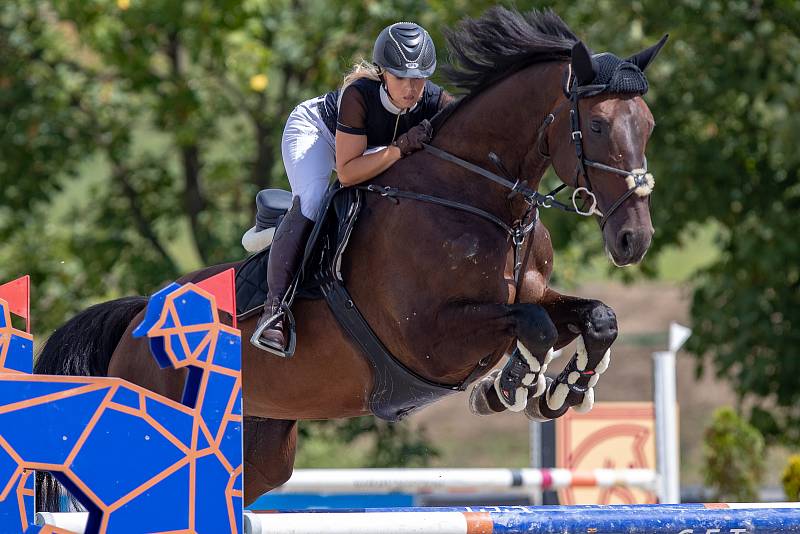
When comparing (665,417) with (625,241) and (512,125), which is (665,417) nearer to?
(512,125)

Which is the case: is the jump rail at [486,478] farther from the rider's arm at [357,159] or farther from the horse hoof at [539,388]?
the rider's arm at [357,159]

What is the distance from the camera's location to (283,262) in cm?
424

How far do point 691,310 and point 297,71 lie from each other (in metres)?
4.60

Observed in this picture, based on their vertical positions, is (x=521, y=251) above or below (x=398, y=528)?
above

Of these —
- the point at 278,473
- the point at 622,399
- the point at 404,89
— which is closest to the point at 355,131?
the point at 404,89

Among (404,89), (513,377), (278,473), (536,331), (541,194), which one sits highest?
(404,89)

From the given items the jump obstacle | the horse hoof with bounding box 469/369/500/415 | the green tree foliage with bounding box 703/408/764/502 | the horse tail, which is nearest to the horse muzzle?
the horse hoof with bounding box 469/369/500/415

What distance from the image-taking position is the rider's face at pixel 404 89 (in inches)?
160

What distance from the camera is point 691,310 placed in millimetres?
11070

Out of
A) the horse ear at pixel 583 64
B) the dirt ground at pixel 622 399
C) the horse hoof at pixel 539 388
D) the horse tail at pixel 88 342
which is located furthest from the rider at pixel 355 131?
the dirt ground at pixel 622 399

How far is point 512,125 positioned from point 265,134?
27.8 ft

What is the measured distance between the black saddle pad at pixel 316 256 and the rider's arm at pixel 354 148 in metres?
0.10

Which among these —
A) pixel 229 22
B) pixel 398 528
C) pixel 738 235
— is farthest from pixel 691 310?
pixel 398 528

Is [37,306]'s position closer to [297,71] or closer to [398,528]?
[297,71]
